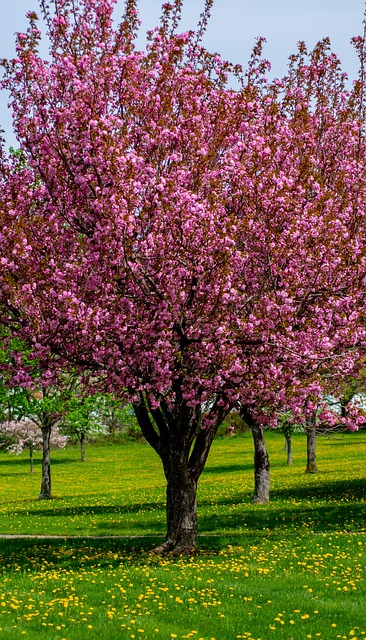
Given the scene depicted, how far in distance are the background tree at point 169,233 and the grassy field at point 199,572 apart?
3.06 metres

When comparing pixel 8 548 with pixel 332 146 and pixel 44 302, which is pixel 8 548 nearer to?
pixel 44 302

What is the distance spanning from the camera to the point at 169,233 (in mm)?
15086

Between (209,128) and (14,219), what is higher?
(209,128)

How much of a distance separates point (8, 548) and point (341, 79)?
17617 millimetres

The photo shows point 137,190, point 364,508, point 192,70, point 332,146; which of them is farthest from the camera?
point 364,508

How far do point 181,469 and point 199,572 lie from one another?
3.67m

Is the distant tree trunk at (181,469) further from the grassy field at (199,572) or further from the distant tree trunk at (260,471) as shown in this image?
the distant tree trunk at (260,471)

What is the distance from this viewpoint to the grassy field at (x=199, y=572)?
11.7 meters

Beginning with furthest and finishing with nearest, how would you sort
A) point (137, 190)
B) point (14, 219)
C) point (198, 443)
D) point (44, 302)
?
point (198, 443)
point (14, 219)
point (44, 302)
point (137, 190)

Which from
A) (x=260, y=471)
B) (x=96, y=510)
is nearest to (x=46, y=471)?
(x=96, y=510)

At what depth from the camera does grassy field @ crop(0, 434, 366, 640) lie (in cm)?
1173

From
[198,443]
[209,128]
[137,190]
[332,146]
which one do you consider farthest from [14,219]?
[332,146]

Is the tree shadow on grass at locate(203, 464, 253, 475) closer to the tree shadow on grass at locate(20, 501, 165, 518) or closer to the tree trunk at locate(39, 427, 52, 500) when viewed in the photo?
the tree trunk at locate(39, 427, 52, 500)

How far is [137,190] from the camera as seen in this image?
14.7 metres
